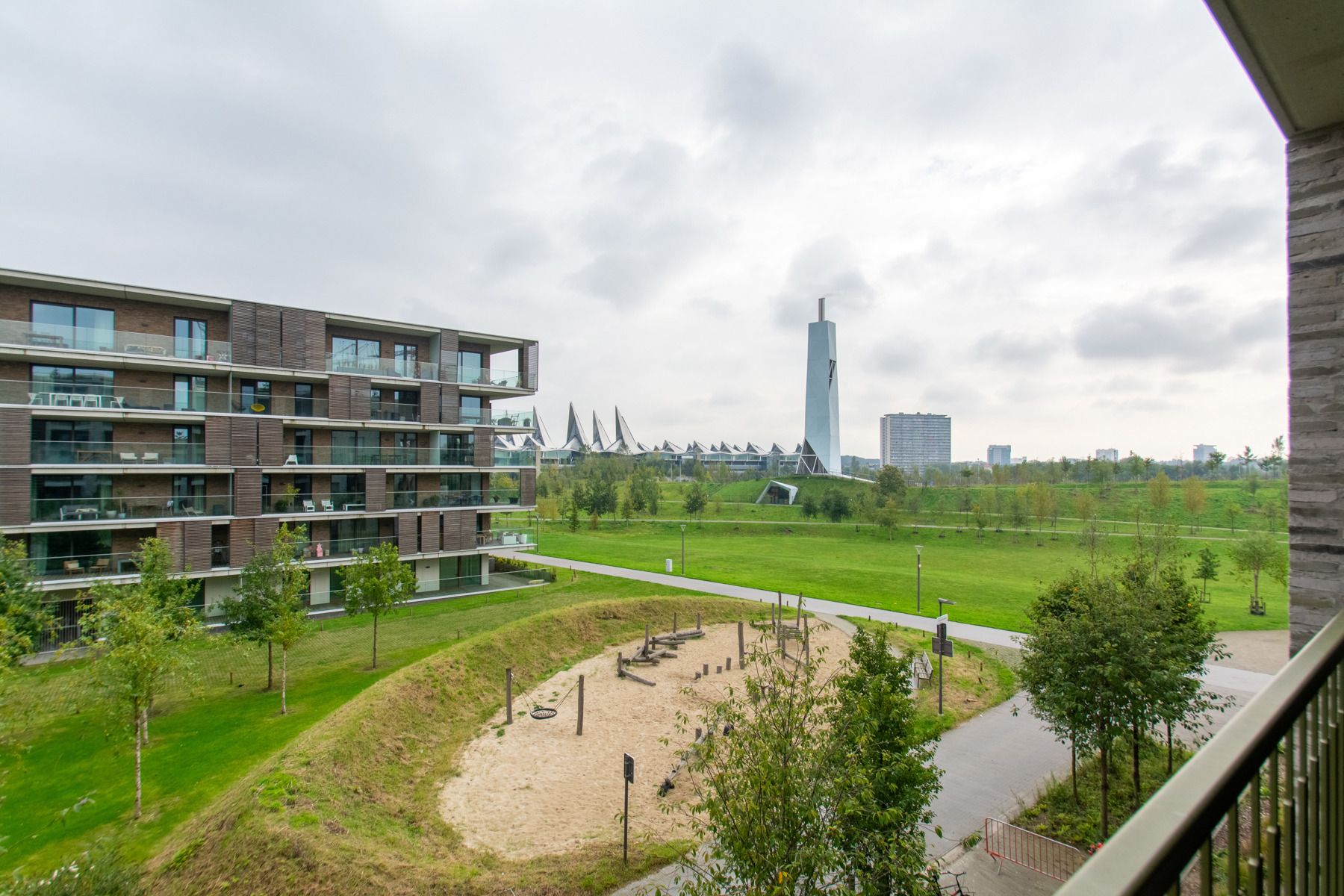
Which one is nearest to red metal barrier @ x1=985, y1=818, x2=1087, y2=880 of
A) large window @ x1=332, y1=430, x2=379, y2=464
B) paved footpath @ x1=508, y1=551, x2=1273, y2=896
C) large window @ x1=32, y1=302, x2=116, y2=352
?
paved footpath @ x1=508, y1=551, x2=1273, y2=896

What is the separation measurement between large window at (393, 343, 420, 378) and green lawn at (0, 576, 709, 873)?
11910 mm

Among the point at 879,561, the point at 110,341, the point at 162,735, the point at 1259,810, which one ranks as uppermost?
the point at 110,341

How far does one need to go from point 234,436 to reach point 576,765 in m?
20.1

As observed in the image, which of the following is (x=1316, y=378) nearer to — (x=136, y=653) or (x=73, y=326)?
(x=136, y=653)

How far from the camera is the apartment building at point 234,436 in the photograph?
22.3 meters

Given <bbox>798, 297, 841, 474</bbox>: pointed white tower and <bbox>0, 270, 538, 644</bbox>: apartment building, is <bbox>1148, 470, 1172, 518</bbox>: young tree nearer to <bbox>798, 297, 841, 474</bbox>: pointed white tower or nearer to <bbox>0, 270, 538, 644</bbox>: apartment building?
<bbox>798, 297, 841, 474</bbox>: pointed white tower

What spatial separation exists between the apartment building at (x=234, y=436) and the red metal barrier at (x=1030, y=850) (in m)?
24.4

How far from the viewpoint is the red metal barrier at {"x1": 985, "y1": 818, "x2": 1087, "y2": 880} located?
33.7 ft

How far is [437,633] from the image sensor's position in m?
23.3

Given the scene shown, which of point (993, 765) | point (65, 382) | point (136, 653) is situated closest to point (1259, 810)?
point (993, 765)

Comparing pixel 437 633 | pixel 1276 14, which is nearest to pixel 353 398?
pixel 437 633

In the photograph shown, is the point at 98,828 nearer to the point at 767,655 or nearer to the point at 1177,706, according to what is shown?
the point at 767,655

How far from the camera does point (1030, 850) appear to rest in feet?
34.9

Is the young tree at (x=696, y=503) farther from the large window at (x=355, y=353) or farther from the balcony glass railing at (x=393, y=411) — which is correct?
the large window at (x=355, y=353)
